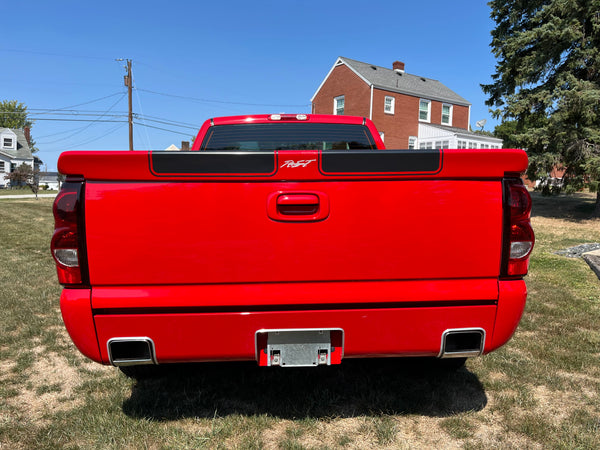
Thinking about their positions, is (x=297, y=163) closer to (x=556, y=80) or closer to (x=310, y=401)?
(x=310, y=401)

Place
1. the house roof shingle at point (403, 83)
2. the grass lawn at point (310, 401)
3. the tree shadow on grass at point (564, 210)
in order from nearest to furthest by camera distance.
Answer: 1. the grass lawn at point (310, 401)
2. the tree shadow on grass at point (564, 210)
3. the house roof shingle at point (403, 83)

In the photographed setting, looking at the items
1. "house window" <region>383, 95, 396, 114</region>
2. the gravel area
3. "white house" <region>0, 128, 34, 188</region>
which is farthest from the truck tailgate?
"white house" <region>0, 128, 34, 188</region>

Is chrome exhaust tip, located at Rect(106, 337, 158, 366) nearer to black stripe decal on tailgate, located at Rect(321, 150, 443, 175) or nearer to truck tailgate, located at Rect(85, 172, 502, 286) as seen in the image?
truck tailgate, located at Rect(85, 172, 502, 286)

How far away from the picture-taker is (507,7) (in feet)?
57.3

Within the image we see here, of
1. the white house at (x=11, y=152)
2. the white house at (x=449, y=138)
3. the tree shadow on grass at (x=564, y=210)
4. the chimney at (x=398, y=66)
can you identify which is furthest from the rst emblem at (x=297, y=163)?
the white house at (x=11, y=152)

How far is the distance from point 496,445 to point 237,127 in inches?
121

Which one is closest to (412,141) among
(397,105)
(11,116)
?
(397,105)

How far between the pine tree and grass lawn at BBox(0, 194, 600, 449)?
13045 millimetres

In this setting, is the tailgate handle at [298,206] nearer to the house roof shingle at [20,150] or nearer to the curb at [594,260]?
the curb at [594,260]

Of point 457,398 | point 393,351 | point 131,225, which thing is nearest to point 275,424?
point 393,351

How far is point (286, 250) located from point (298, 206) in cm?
23

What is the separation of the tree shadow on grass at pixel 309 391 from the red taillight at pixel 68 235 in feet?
3.91

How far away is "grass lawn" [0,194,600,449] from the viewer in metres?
2.52

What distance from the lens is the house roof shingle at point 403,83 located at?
1144 inches
